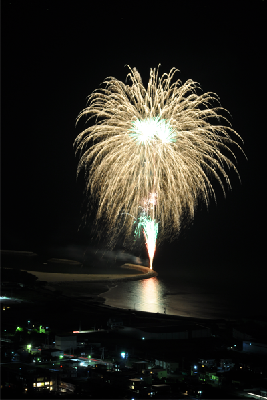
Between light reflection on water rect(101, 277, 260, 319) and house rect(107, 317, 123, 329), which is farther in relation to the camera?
light reflection on water rect(101, 277, 260, 319)

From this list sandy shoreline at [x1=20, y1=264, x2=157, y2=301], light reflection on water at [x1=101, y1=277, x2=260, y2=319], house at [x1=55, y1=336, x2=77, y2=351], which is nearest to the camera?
house at [x1=55, y1=336, x2=77, y2=351]

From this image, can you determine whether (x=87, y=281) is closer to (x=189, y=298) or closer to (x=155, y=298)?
(x=155, y=298)

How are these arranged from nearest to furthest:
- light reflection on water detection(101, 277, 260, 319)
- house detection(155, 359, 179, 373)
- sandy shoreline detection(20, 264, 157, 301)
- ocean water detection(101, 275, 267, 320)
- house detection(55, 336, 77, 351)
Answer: house detection(155, 359, 179, 373), house detection(55, 336, 77, 351), light reflection on water detection(101, 277, 260, 319), ocean water detection(101, 275, 267, 320), sandy shoreline detection(20, 264, 157, 301)

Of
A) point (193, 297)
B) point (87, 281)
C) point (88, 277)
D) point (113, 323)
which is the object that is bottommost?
point (113, 323)

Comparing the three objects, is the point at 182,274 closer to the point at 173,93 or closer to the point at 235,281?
the point at 235,281

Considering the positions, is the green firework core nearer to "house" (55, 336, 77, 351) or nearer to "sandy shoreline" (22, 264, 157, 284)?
"house" (55, 336, 77, 351)

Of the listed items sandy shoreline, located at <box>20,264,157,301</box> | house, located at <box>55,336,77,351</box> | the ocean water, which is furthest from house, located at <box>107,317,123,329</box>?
sandy shoreline, located at <box>20,264,157,301</box>

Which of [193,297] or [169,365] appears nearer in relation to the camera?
[169,365]

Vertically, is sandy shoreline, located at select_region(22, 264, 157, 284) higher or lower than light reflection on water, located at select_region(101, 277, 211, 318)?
higher

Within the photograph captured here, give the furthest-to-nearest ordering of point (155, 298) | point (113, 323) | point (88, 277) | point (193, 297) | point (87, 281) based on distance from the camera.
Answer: point (88, 277), point (87, 281), point (193, 297), point (155, 298), point (113, 323)

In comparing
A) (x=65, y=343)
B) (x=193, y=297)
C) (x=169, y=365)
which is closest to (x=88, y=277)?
(x=193, y=297)

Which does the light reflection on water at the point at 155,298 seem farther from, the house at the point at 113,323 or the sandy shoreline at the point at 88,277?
the house at the point at 113,323
